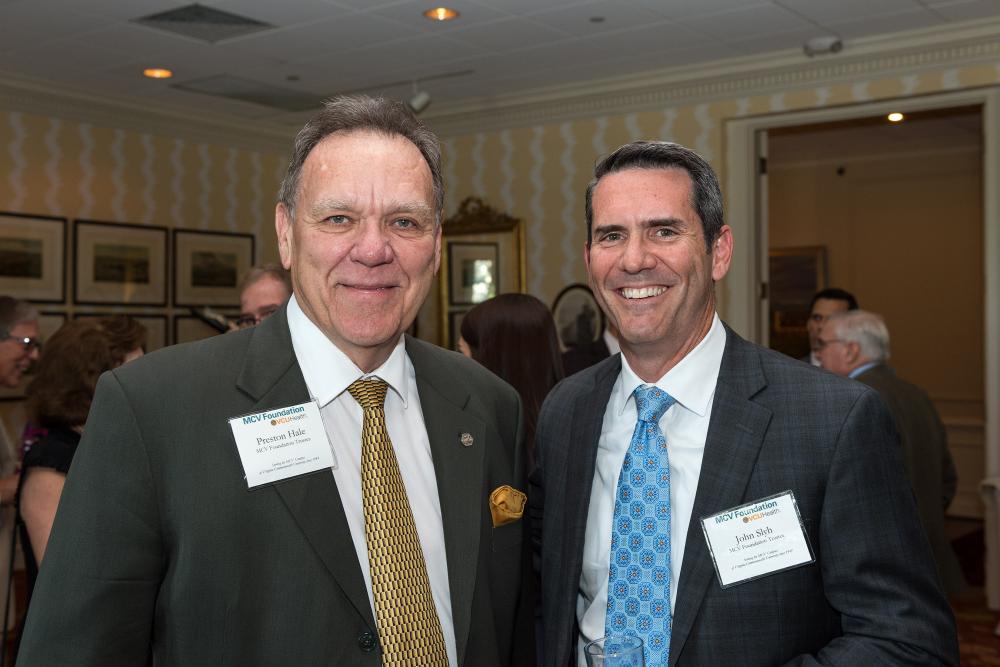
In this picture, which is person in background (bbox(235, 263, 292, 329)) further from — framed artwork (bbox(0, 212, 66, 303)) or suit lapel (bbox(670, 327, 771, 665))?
framed artwork (bbox(0, 212, 66, 303))

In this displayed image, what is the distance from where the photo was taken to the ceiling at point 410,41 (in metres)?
5.08

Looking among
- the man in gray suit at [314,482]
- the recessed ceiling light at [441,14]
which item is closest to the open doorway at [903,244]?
the recessed ceiling light at [441,14]

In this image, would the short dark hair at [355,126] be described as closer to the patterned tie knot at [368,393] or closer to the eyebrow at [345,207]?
the eyebrow at [345,207]

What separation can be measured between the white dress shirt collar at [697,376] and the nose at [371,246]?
1.92 ft

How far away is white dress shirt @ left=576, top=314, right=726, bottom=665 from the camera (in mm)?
1696

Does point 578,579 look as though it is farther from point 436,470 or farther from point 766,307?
point 766,307

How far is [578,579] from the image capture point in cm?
173

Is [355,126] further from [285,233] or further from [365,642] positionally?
[365,642]

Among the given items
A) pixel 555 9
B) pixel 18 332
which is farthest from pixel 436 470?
pixel 555 9

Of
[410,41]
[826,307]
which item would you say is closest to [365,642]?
[410,41]

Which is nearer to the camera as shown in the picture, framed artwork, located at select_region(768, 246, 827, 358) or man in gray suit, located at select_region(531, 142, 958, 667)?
man in gray suit, located at select_region(531, 142, 958, 667)

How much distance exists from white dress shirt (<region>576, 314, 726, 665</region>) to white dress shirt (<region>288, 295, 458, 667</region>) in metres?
0.32

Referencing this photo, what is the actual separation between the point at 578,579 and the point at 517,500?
19 cm

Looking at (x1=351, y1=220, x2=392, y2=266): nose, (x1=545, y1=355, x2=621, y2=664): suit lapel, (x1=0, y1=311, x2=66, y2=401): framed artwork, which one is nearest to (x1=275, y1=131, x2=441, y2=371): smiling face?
(x1=351, y1=220, x2=392, y2=266): nose
